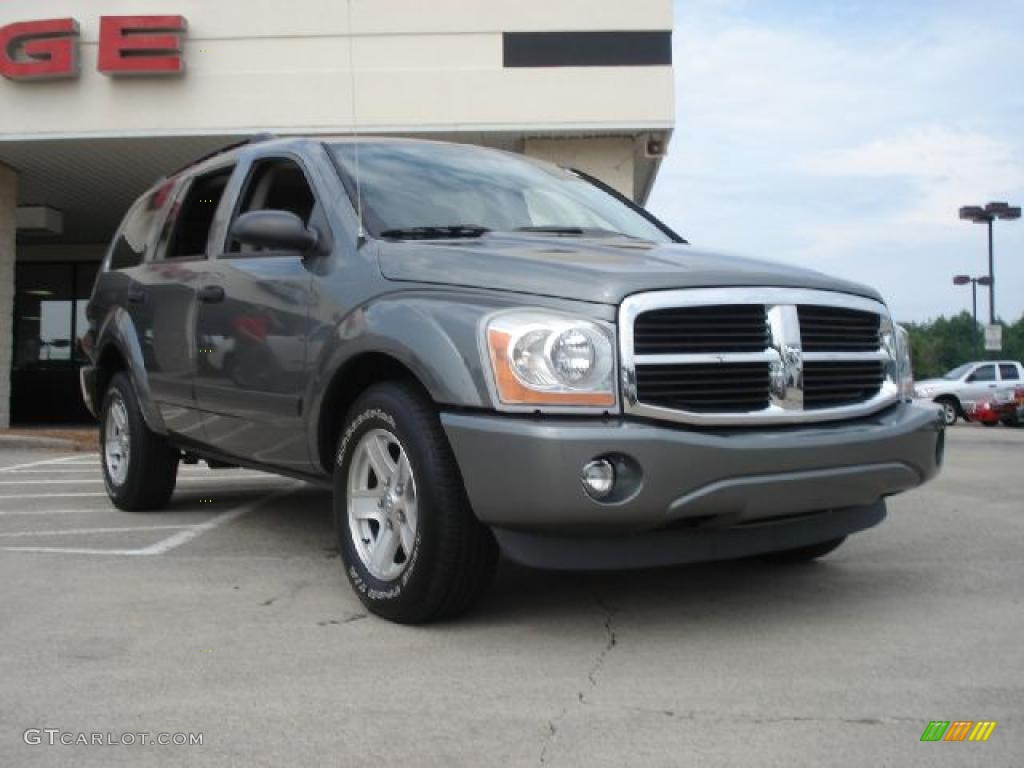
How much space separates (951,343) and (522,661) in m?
117

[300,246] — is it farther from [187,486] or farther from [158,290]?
[187,486]

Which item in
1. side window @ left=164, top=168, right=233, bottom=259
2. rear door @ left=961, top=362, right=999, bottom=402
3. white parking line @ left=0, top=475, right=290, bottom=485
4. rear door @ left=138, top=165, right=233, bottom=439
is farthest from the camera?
rear door @ left=961, top=362, right=999, bottom=402

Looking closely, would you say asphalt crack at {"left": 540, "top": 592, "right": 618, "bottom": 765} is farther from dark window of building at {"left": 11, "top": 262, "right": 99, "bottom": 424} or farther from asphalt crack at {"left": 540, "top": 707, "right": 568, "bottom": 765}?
dark window of building at {"left": 11, "top": 262, "right": 99, "bottom": 424}

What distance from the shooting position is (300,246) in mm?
4227

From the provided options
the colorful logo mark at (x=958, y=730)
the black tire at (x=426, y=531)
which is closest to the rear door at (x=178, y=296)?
the black tire at (x=426, y=531)

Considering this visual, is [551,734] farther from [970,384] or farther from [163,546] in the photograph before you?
[970,384]

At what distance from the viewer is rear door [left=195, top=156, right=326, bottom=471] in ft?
14.3

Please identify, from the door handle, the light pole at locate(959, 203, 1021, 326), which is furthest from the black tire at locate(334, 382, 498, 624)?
the light pole at locate(959, 203, 1021, 326)

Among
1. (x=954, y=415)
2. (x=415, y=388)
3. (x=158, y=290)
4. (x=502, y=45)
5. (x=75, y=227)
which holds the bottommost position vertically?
(x=954, y=415)

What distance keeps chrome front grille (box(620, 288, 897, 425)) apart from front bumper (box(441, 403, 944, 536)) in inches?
3.5

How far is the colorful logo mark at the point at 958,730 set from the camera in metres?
2.62

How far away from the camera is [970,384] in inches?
995

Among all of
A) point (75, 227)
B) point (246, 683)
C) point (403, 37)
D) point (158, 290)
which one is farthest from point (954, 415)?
point (246, 683)

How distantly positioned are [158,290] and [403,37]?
934 cm
